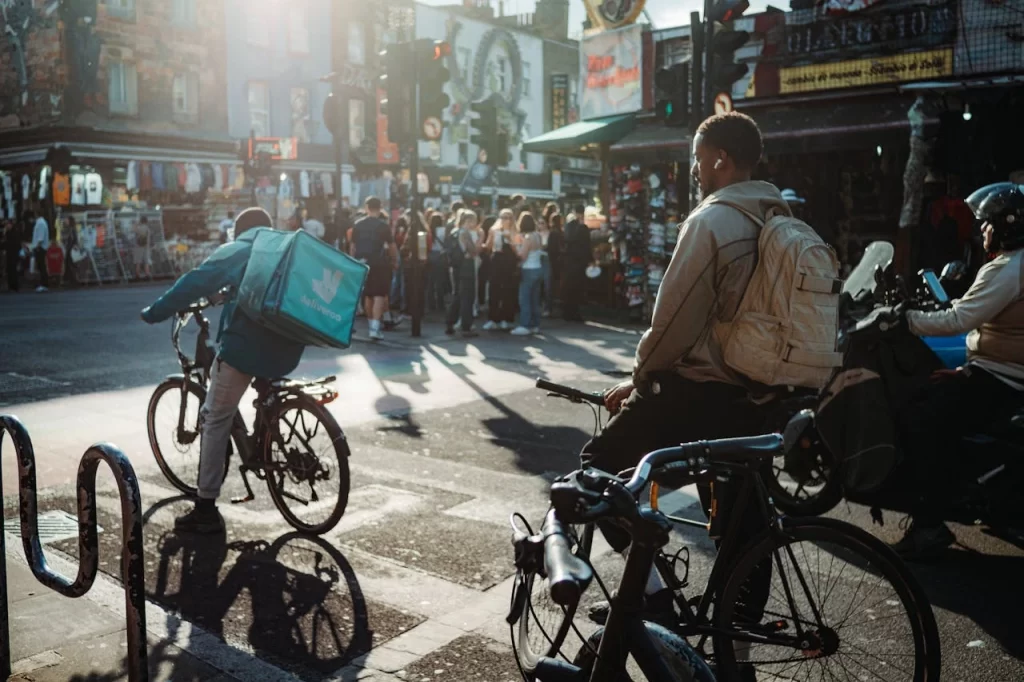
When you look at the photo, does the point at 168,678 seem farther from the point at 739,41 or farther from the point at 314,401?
the point at 739,41

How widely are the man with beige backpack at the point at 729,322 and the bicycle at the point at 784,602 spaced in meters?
0.15

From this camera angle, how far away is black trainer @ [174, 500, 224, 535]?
5.29 metres

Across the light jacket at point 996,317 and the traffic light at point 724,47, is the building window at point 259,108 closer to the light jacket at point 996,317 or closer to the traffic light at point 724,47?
the traffic light at point 724,47

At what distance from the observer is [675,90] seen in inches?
425

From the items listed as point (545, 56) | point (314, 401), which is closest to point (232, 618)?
point (314, 401)

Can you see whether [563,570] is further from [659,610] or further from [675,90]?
[675,90]

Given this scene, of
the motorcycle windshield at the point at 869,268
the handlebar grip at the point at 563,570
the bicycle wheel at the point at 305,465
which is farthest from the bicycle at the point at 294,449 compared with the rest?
the handlebar grip at the point at 563,570

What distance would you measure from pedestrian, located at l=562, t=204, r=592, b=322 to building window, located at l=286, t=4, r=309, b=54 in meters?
26.1

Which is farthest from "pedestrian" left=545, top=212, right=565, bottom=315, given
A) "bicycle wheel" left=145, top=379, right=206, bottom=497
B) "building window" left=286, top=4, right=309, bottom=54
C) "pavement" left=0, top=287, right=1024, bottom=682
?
"building window" left=286, top=4, right=309, bottom=54

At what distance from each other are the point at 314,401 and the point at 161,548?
1.07 m

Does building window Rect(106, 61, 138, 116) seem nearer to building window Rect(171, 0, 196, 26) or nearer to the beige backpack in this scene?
building window Rect(171, 0, 196, 26)

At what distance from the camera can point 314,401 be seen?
208 inches

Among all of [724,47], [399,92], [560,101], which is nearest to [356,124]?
[560,101]

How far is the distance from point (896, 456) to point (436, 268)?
13.6 meters
